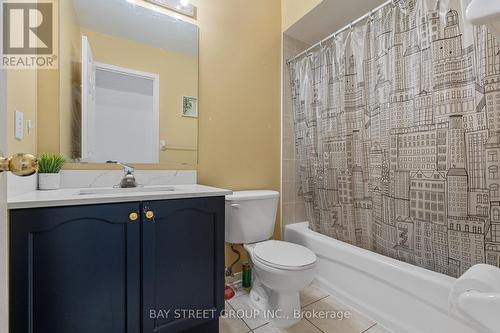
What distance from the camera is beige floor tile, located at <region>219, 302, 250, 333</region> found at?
4.44 feet

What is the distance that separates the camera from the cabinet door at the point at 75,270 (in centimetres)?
83

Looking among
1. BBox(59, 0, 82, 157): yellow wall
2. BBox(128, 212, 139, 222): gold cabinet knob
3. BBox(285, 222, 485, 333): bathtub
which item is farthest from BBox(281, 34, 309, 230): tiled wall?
BBox(59, 0, 82, 157): yellow wall

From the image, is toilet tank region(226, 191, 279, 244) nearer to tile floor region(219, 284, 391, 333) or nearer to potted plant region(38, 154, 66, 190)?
tile floor region(219, 284, 391, 333)

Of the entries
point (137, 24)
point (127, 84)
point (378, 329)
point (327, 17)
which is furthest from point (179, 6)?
point (378, 329)

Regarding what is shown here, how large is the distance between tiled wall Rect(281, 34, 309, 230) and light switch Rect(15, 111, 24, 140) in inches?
66.8

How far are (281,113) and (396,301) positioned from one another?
1.56 metres

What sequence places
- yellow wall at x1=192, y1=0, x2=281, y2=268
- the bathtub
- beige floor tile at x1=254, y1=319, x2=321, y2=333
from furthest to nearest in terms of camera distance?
1. yellow wall at x1=192, y1=0, x2=281, y2=268
2. beige floor tile at x1=254, y1=319, x2=321, y2=333
3. the bathtub

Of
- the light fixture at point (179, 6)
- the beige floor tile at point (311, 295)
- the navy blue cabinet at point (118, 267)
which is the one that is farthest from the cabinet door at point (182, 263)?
the light fixture at point (179, 6)

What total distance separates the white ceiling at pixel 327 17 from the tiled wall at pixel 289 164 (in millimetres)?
137

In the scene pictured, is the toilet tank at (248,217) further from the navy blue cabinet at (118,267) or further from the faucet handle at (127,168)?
the faucet handle at (127,168)

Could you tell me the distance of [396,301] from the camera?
130cm

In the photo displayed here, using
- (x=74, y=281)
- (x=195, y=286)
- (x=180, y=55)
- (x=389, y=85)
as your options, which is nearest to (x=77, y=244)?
(x=74, y=281)

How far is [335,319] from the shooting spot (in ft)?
4.76

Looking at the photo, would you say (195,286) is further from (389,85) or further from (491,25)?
(389,85)
